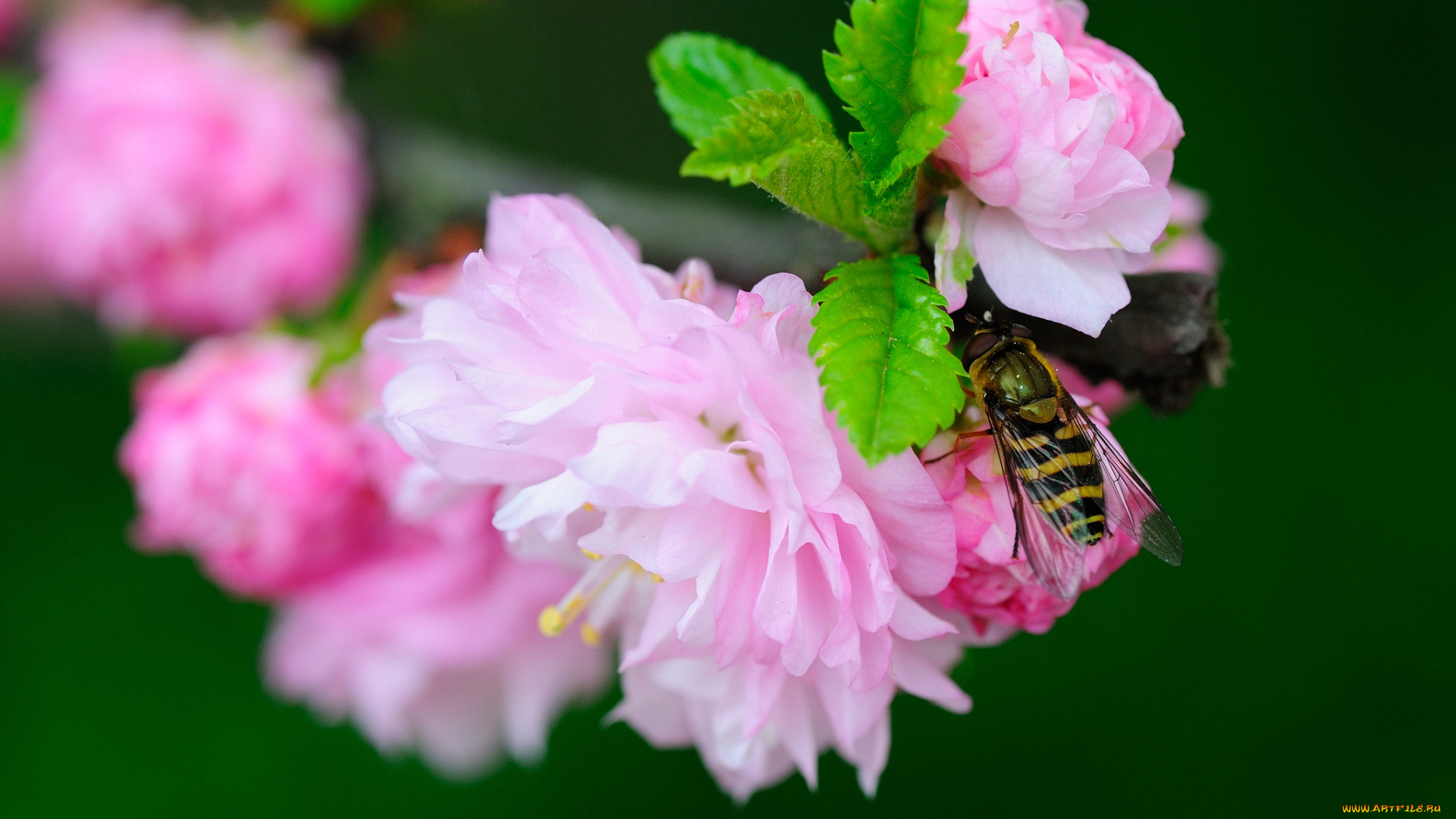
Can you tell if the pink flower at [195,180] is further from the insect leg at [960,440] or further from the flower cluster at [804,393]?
the insect leg at [960,440]

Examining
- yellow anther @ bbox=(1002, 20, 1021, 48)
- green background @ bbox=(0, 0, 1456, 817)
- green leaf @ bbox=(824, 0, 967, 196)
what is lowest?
green background @ bbox=(0, 0, 1456, 817)

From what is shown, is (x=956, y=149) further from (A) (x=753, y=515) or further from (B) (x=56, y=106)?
(B) (x=56, y=106)

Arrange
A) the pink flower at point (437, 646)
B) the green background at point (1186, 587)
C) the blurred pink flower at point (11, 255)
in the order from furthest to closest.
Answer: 1. the green background at point (1186, 587)
2. the blurred pink flower at point (11, 255)
3. the pink flower at point (437, 646)

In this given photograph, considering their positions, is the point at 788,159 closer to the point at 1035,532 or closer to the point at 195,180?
the point at 1035,532

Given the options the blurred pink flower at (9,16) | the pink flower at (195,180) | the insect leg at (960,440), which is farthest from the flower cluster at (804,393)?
the blurred pink flower at (9,16)

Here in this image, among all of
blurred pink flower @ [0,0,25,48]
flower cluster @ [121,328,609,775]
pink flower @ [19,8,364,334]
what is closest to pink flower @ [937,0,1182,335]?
flower cluster @ [121,328,609,775]

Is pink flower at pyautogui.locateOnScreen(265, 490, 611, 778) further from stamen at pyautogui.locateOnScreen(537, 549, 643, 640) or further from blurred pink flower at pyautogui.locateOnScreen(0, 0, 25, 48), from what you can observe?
blurred pink flower at pyautogui.locateOnScreen(0, 0, 25, 48)

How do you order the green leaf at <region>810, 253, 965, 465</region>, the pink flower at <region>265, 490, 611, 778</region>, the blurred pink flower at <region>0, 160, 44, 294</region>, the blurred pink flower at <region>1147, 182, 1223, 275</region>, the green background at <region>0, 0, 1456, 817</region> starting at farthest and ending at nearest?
the green background at <region>0, 0, 1456, 817</region>
the blurred pink flower at <region>0, 160, 44, 294</region>
the pink flower at <region>265, 490, 611, 778</region>
the blurred pink flower at <region>1147, 182, 1223, 275</region>
the green leaf at <region>810, 253, 965, 465</region>
